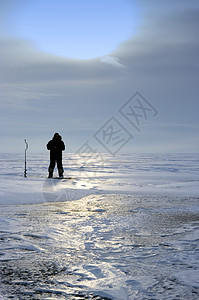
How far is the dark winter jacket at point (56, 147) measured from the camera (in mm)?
17688

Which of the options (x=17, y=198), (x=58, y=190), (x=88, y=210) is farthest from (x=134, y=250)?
(x=58, y=190)

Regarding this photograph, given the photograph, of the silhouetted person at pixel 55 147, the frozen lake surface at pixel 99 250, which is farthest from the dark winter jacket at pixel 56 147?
the frozen lake surface at pixel 99 250

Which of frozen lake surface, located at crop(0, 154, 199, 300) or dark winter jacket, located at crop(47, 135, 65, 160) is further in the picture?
dark winter jacket, located at crop(47, 135, 65, 160)

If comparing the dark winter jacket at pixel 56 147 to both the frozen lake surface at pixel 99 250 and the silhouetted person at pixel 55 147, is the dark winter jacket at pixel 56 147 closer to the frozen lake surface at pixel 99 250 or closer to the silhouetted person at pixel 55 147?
the silhouetted person at pixel 55 147

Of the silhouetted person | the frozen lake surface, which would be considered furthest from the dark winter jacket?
the frozen lake surface

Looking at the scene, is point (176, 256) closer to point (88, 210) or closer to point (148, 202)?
point (88, 210)

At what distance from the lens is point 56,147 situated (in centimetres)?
1777

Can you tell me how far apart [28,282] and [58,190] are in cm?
882

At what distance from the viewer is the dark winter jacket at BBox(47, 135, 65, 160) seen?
17.7 m

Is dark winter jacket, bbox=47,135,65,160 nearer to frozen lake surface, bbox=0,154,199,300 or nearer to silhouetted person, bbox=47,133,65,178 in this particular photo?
silhouetted person, bbox=47,133,65,178

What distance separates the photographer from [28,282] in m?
3.93

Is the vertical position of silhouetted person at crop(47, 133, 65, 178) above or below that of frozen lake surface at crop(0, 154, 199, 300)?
above

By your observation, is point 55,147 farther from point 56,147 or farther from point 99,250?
point 99,250

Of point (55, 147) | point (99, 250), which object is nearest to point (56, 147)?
point (55, 147)
